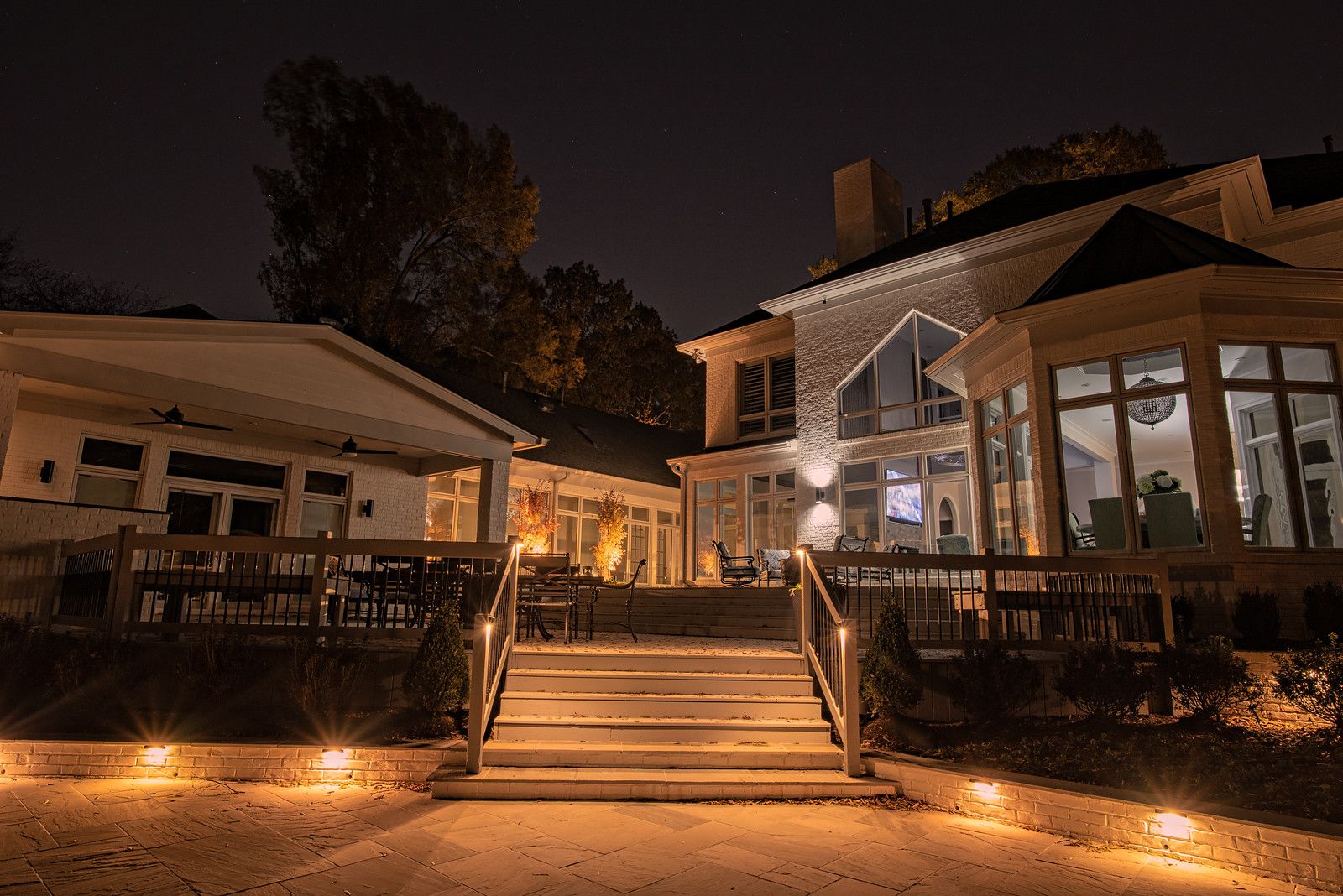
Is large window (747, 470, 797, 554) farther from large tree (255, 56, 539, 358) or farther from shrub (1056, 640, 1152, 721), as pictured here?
large tree (255, 56, 539, 358)

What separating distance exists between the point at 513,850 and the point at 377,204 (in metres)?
26.8

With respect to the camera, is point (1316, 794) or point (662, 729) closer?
point (1316, 794)

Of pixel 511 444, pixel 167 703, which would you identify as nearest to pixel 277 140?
pixel 511 444

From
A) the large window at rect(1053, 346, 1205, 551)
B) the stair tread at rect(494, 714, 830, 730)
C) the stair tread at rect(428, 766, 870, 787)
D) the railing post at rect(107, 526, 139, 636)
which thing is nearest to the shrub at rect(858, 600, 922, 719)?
the stair tread at rect(494, 714, 830, 730)

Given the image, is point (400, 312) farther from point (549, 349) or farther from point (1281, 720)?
point (1281, 720)

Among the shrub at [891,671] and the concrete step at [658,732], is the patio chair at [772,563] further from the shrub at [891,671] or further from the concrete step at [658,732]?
the concrete step at [658,732]

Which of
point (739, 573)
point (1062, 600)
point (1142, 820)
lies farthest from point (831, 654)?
point (739, 573)

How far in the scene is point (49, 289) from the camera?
28.3 meters

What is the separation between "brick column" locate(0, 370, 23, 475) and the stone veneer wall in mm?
555

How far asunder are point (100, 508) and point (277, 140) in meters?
21.2

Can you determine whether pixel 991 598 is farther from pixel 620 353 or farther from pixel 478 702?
pixel 620 353

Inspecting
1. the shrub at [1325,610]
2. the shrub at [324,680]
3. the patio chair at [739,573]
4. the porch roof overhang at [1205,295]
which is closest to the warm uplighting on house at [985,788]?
the shrub at [1325,610]

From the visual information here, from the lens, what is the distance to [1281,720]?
6.57m

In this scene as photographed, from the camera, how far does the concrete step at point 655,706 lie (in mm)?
6867
